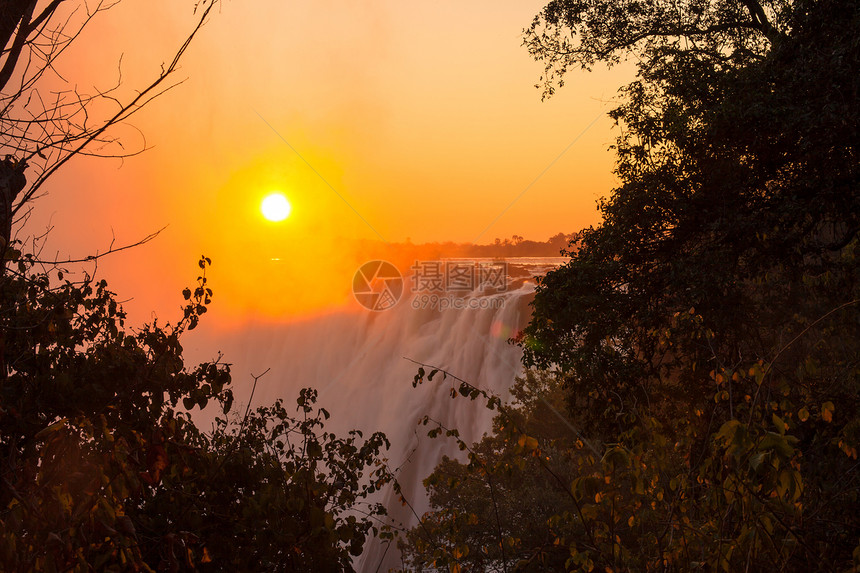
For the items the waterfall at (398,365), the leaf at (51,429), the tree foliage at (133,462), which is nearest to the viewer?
the leaf at (51,429)

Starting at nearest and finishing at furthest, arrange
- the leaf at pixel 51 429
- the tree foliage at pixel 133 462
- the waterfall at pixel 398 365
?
the leaf at pixel 51 429, the tree foliage at pixel 133 462, the waterfall at pixel 398 365

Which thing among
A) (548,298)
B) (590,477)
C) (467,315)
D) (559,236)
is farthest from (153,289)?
(590,477)

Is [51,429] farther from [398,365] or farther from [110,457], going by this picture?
[398,365]

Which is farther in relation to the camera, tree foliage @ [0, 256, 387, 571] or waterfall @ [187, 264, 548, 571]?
waterfall @ [187, 264, 548, 571]

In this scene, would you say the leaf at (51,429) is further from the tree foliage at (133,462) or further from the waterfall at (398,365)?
the waterfall at (398,365)

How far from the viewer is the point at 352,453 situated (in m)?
7.13

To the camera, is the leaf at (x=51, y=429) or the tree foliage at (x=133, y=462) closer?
the leaf at (x=51, y=429)

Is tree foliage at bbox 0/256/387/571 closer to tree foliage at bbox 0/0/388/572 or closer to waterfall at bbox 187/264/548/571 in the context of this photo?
tree foliage at bbox 0/0/388/572

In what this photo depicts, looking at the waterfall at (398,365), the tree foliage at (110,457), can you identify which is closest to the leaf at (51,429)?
the tree foliage at (110,457)

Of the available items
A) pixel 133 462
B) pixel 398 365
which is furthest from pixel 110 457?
pixel 398 365

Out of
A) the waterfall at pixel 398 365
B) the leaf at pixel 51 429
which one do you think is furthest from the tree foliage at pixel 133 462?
the waterfall at pixel 398 365

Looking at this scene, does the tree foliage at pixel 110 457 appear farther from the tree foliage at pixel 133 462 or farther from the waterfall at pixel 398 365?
the waterfall at pixel 398 365

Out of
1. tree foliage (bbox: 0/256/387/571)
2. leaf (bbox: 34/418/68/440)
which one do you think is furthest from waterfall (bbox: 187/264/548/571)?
leaf (bbox: 34/418/68/440)

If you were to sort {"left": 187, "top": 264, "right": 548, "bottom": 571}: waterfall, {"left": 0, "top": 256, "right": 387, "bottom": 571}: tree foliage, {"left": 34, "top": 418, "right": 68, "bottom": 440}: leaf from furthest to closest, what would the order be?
{"left": 187, "top": 264, "right": 548, "bottom": 571}: waterfall → {"left": 0, "top": 256, "right": 387, "bottom": 571}: tree foliage → {"left": 34, "top": 418, "right": 68, "bottom": 440}: leaf
